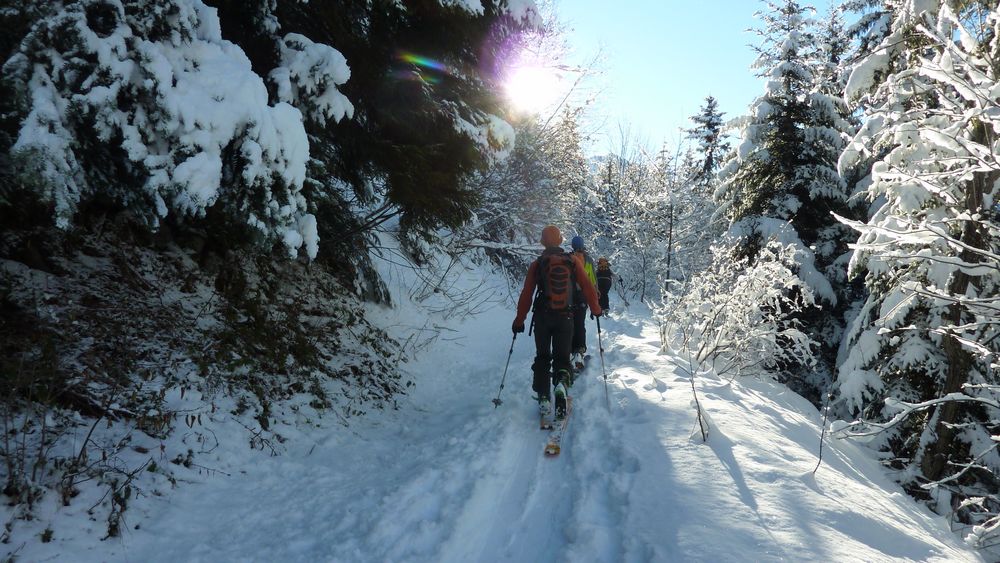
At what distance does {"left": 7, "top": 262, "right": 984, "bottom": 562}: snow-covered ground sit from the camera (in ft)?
9.68

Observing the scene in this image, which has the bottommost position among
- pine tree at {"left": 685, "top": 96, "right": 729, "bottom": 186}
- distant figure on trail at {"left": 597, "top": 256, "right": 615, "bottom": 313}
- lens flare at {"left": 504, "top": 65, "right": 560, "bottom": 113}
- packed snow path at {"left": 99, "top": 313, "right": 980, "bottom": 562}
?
packed snow path at {"left": 99, "top": 313, "right": 980, "bottom": 562}

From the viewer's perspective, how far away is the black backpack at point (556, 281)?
5.58 meters

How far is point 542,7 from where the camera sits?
48.5 ft

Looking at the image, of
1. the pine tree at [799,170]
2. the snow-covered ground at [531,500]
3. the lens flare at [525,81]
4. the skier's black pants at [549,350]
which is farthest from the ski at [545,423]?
the pine tree at [799,170]

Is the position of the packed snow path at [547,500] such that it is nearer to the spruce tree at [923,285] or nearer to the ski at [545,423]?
the ski at [545,423]

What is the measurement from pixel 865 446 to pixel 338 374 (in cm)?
855

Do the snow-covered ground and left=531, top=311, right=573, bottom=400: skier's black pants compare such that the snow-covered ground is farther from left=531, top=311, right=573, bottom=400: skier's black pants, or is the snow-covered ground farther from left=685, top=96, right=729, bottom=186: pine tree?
left=685, top=96, right=729, bottom=186: pine tree

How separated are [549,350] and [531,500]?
6.76 ft

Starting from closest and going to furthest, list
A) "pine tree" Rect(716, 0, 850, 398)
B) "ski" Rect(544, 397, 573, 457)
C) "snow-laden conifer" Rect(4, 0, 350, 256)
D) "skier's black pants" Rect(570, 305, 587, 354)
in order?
"snow-laden conifer" Rect(4, 0, 350, 256)
"ski" Rect(544, 397, 573, 457)
"skier's black pants" Rect(570, 305, 587, 354)
"pine tree" Rect(716, 0, 850, 398)

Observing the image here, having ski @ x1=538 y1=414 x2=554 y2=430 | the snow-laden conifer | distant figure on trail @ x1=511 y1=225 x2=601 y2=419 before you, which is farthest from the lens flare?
ski @ x1=538 y1=414 x2=554 y2=430

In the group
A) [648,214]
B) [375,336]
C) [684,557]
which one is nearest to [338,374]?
[375,336]

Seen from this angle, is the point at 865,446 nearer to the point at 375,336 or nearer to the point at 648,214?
the point at 375,336

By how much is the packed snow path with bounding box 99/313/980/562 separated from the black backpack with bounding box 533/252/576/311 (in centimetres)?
136

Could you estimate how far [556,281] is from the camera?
18.3 ft
